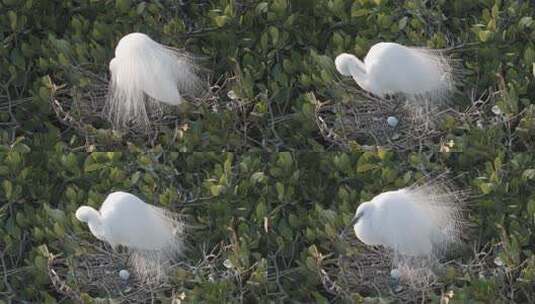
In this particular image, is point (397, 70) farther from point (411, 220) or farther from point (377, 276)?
point (377, 276)

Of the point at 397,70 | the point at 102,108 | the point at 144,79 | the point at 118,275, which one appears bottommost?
the point at 118,275

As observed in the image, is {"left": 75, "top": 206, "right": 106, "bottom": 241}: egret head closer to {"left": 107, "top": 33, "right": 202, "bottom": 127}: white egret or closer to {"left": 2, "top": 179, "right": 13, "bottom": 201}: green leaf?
{"left": 2, "top": 179, "right": 13, "bottom": 201}: green leaf

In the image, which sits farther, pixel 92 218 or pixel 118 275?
pixel 118 275

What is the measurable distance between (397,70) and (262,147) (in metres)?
0.50

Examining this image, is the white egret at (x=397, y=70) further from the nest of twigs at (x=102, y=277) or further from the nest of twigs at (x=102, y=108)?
the nest of twigs at (x=102, y=277)

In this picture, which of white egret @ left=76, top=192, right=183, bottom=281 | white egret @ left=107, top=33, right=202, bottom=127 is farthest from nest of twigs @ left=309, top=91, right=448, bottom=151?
white egret @ left=76, top=192, right=183, bottom=281

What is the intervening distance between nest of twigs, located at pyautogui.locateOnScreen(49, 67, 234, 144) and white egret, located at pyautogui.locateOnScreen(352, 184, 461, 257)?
69 cm

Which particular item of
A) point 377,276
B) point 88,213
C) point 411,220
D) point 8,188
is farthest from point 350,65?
point 8,188

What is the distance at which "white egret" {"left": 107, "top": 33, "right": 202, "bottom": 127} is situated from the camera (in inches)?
176

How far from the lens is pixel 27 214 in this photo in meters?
4.48

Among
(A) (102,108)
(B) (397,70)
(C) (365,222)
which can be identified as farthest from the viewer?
(A) (102,108)

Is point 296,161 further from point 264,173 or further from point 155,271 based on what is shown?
point 155,271

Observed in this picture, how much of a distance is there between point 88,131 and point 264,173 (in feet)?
1.94

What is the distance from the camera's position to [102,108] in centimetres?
466
